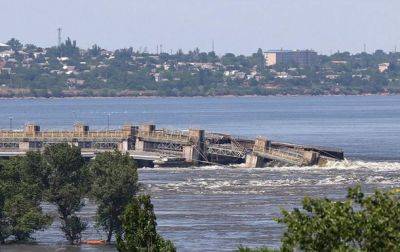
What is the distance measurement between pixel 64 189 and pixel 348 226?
2964 cm

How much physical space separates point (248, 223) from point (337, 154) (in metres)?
39.2

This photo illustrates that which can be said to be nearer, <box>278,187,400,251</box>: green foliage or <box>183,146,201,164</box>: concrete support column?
<box>278,187,400,251</box>: green foliage

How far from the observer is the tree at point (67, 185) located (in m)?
59.9

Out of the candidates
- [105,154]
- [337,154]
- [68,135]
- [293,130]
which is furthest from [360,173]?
[293,130]

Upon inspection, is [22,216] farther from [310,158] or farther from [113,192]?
[310,158]

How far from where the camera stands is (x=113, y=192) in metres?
57.8

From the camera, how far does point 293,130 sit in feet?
571

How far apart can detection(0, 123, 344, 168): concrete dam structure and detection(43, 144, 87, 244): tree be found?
38.9m

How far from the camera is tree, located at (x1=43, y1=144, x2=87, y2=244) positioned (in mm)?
59938

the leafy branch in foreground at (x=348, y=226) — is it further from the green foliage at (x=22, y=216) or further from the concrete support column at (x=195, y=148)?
the concrete support column at (x=195, y=148)

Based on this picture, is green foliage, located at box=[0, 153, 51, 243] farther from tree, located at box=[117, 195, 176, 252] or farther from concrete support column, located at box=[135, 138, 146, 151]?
concrete support column, located at box=[135, 138, 146, 151]

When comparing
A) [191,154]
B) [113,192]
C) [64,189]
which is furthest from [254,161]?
[113,192]

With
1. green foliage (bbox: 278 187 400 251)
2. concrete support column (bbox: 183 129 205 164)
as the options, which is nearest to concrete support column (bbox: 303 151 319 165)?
concrete support column (bbox: 183 129 205 164)

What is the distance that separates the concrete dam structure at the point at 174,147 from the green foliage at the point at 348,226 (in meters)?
68.6
